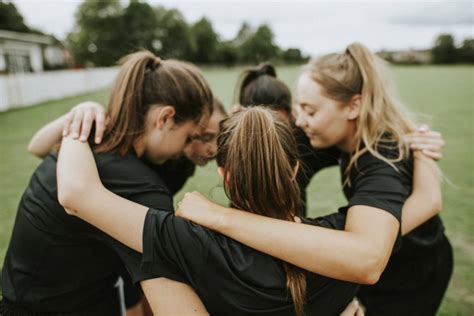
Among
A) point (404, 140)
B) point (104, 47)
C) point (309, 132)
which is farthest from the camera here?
point (104, 47)

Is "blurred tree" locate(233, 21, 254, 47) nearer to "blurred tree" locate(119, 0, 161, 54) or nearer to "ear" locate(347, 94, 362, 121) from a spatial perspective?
"blurred tree" locate(119, 0, 161, 54)

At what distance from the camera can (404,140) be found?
2.39m

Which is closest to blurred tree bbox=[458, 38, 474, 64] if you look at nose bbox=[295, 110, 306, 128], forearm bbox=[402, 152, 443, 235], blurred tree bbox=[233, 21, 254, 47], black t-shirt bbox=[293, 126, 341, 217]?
blurred tree bbox=[233, 21, 254, 47]

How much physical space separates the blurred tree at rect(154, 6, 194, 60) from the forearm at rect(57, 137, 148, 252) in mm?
71607

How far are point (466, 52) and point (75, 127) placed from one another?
8021 centimetres

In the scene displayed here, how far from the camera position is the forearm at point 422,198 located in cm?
204

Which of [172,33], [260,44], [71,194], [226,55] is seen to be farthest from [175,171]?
[260,44]

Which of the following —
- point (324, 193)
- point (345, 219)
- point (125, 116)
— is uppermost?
point (125, 116)

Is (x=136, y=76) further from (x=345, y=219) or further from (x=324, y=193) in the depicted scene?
(x=324, y=193)

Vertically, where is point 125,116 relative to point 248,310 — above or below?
above

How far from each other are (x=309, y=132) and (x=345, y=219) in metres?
0.96

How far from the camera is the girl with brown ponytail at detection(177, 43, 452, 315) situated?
1567 mm

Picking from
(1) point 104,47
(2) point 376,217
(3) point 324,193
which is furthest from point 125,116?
(1) point 104,47

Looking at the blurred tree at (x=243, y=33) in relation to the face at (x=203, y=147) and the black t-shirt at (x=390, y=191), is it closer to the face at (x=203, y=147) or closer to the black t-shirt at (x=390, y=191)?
the face at (x=203, y=147)
